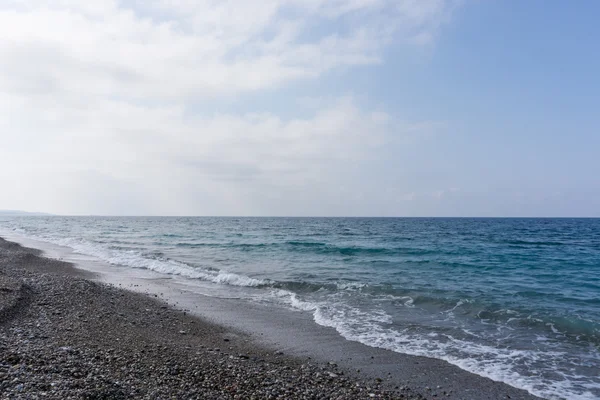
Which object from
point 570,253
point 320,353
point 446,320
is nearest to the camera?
point 320,353

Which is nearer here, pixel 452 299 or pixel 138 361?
pixel 138 361

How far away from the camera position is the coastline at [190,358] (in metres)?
6.07

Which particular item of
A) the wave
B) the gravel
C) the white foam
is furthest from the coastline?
the white foam

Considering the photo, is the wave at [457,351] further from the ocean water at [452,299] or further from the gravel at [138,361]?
the gravel at [138,361]

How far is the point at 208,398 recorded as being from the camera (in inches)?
232

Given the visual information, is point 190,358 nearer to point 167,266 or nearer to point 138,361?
point 138,361

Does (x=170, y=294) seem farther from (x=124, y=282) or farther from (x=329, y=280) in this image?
(x=329, y=280)

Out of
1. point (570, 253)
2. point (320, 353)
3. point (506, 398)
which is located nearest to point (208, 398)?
point (320, 353)

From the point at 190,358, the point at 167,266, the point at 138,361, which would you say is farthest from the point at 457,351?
the point at 167,266

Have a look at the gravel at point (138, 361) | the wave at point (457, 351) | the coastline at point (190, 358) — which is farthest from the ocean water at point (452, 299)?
the gravel at point (138, 361)

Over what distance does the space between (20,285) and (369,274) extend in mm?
15690

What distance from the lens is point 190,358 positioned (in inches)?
304

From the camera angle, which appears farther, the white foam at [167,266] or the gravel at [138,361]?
the white foam at [167,266]

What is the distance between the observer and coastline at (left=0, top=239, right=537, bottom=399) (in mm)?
6066
